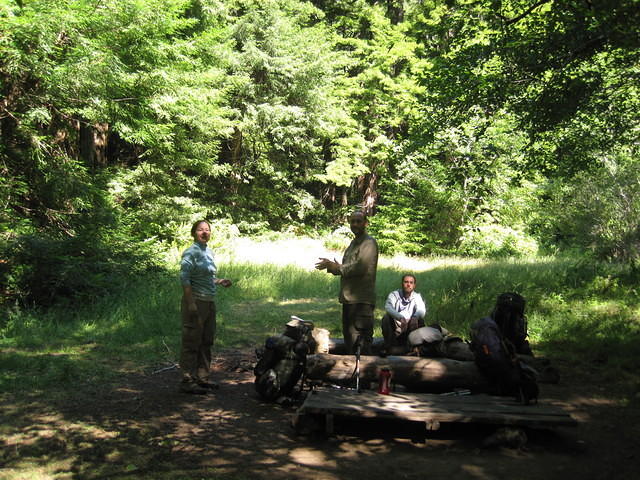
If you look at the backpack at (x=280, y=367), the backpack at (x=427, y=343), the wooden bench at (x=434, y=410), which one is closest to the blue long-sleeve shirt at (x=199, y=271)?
the backpack at (x=280, y=367)

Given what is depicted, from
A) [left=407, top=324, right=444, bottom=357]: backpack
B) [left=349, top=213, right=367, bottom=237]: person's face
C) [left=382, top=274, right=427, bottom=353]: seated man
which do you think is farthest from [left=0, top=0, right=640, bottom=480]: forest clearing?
[left=407, top=324, right=444, bottom=357]: backpack

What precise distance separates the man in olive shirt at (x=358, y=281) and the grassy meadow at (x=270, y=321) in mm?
2823

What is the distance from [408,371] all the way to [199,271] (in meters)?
2.59

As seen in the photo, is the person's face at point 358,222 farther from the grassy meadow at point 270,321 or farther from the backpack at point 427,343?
the grassy meadow at point 270,321

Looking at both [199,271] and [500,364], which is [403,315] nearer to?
[500,364]

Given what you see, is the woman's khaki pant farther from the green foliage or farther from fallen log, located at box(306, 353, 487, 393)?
the green foliage

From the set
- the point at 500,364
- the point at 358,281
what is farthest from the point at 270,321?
the point at 500,364

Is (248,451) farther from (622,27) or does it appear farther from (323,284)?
(323,284)

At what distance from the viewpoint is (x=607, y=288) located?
9.98m

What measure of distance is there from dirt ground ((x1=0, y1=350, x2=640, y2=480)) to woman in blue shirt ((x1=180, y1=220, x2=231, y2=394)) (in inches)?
11.5

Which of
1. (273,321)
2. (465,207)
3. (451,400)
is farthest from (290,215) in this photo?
(451,400)

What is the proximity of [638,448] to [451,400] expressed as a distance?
64.4 inches

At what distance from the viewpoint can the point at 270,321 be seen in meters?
10.8

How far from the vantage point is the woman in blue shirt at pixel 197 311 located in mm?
6008
